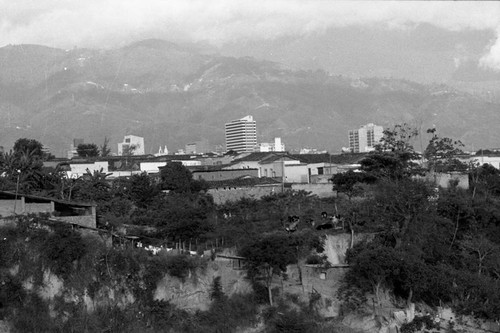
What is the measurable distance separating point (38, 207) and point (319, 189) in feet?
60.2

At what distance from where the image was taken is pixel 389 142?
155ft

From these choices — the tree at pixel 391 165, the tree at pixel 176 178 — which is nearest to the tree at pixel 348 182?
the tree at pixel 391 165

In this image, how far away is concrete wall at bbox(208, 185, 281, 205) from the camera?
4628cm

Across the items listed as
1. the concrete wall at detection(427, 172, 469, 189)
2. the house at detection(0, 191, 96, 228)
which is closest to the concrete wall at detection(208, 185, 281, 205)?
the concrete wall at detection(427, 172, 469, 189)

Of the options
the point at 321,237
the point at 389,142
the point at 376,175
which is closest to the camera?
the point at 321,237

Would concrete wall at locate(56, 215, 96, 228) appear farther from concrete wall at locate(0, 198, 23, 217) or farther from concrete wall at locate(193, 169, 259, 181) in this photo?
concrete wall at locate(193, 169, 259, 181)

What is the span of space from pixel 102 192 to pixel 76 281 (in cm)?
A: 1238

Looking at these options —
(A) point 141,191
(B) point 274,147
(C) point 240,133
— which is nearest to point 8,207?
(A) point 141,191

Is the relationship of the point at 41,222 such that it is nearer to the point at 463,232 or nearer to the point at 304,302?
the point at 304,302

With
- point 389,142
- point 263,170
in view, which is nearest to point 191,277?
point 389,142

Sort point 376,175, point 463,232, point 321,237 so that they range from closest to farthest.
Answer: point 321,237 < point 463,232 < point 376,175

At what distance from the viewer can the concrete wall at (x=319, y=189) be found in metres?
47.2

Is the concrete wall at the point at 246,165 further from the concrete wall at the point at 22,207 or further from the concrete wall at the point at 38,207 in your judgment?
the concrete wall at the point at 22,207

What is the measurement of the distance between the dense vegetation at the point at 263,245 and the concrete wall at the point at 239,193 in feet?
4.06
